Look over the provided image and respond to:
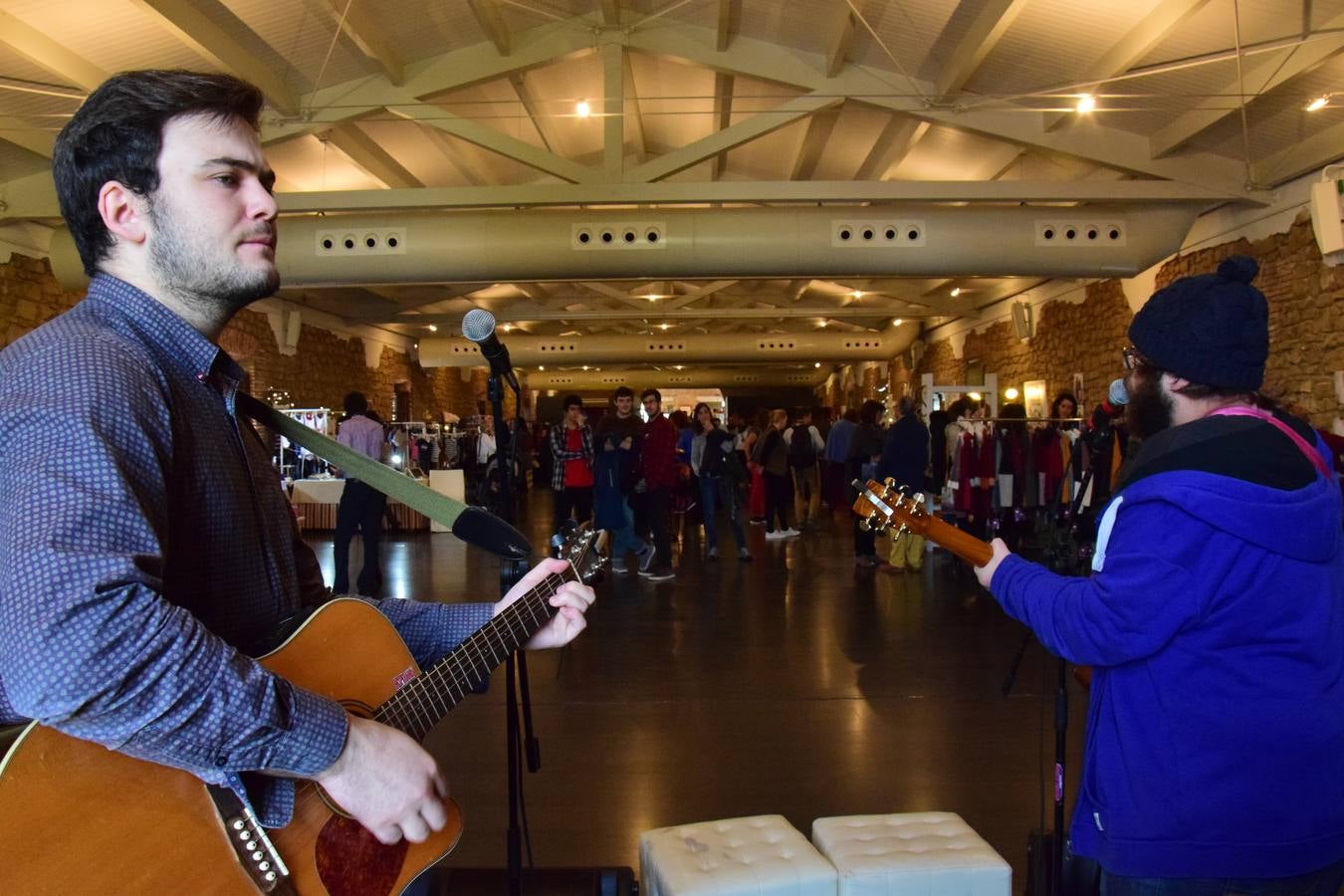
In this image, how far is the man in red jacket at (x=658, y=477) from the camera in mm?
7332

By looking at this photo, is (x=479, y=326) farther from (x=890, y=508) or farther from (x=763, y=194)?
(x=763, y=194)

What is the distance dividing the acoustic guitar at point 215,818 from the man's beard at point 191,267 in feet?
1.45

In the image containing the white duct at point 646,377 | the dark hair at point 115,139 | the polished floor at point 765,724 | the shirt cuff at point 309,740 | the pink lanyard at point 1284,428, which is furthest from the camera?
the white duct at point 646,377

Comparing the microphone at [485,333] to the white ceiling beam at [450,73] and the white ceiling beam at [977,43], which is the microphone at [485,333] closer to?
the white ceiling beam at [977,43]

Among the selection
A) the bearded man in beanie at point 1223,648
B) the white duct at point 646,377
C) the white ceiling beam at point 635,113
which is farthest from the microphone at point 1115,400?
the white duct at point 646,377

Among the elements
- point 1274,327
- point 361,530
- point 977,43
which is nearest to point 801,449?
point 1274,327

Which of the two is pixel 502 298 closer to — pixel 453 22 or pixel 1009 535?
pixel 453 22

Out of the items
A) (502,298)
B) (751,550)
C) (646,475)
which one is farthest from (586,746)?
(502,298)

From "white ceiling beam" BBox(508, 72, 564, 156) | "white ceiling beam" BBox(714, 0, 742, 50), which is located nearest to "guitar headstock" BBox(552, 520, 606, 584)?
"white ceiling beam" BBox(714, 0, 742, 50)

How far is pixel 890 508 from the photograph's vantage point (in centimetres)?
205

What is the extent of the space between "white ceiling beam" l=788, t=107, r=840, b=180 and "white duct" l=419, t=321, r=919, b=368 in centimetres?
776

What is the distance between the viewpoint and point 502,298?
18.7 m

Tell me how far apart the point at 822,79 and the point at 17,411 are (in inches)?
337

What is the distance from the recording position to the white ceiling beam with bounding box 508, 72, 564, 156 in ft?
31.5
